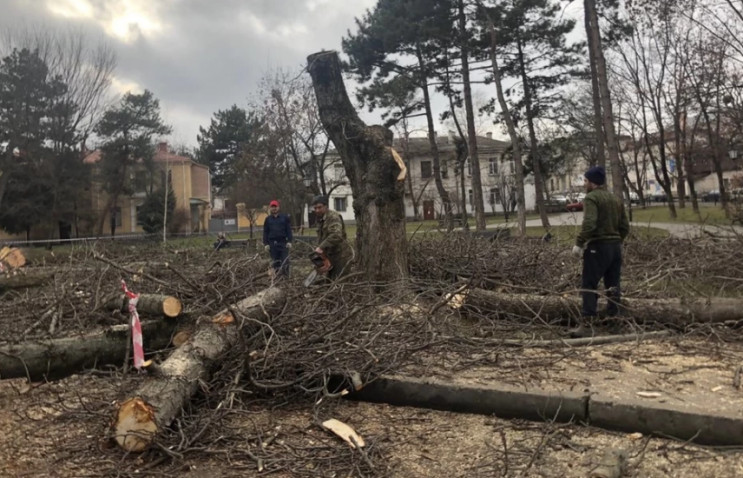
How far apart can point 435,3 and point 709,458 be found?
2025cm

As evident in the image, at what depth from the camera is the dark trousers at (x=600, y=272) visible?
219 inches

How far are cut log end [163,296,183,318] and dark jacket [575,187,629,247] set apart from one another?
383 cm

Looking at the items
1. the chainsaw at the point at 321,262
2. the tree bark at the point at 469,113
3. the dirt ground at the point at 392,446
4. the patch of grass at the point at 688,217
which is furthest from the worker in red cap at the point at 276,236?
the patch of grass at the point at 688,217

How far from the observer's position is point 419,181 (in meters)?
49.5

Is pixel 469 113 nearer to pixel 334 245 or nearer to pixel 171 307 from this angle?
pixel 334 245

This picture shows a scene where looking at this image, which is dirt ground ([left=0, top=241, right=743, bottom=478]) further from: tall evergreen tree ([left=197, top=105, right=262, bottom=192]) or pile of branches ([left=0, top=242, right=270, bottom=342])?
tall evergreen tree ([left=197, top=105, right=262, bottom=192])

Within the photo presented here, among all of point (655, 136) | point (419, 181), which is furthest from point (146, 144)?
point (655, 136)

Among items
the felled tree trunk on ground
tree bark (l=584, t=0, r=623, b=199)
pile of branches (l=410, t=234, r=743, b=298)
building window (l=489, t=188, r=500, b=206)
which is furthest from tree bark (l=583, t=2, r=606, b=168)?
building window (l=489, t=188, r=500, b=206)

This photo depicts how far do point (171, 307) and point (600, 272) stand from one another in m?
4.04

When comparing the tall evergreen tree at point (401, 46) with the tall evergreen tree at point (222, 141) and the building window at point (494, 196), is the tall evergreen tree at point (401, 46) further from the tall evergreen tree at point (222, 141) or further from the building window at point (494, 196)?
the tall evergreen tree at point (222, 141)

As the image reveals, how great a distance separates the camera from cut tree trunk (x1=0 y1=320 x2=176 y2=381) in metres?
4.31

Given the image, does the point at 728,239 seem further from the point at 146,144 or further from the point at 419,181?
the point at 419,181

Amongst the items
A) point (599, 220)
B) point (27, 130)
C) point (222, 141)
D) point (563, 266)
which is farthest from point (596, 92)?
point (222, 141)

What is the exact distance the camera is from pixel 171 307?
16.6 ft
